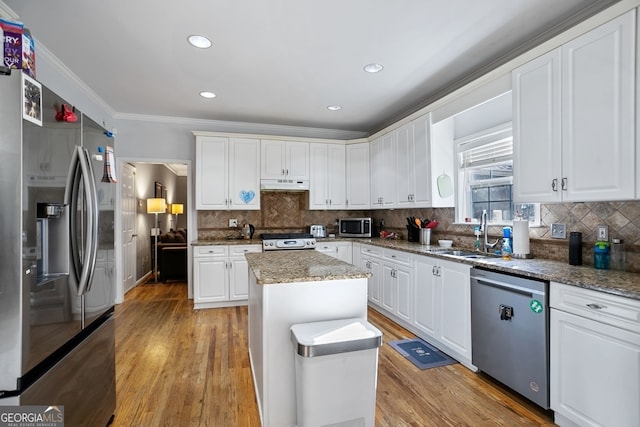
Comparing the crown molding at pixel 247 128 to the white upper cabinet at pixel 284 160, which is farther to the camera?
the white upper cabinet at pixel 284 160

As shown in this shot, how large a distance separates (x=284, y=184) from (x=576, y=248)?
11.7 ft

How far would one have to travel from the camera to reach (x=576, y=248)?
7.27 ft

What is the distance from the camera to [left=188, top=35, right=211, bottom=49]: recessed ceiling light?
8.21ft

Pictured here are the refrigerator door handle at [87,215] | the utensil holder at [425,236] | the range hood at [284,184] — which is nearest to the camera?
the refrigerator door handle at [87,215]

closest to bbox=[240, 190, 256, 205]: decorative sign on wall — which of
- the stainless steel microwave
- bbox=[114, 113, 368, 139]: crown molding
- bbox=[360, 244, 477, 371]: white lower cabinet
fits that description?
bbox=[114, 113, 368, 139]: crown molding

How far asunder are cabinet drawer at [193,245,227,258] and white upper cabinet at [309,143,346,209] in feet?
5.01

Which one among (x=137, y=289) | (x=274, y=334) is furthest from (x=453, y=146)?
(x=137, y=289)

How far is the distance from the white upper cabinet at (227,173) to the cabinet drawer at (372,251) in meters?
1.73

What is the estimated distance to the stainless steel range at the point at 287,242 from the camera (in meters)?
4.35

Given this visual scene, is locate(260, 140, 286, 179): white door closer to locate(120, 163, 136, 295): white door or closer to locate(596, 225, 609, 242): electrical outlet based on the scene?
locate(120, 163, 136, 295): white door

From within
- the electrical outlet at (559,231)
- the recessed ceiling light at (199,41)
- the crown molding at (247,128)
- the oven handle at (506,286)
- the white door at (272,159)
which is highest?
the recessed ceiling light at (199,41)

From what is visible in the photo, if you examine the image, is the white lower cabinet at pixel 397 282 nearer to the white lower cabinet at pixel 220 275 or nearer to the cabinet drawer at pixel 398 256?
the cabinet drawer at pixel 398 256

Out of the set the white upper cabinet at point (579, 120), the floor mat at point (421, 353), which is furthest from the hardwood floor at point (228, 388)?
the white upper cabinet at point (579, 120)

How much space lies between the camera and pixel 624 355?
155 centimetres
